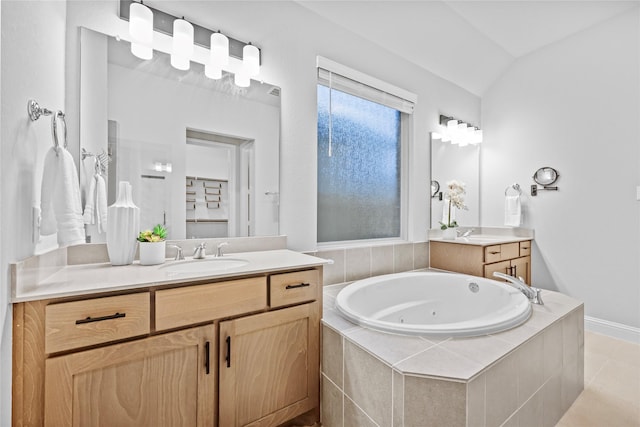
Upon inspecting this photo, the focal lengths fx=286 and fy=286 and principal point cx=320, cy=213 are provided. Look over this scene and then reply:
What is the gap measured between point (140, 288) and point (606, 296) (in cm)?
350

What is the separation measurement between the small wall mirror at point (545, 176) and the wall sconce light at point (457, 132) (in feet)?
2.32

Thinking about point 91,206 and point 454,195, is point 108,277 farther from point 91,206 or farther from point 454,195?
point 454,195

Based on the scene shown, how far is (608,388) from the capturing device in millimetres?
1748

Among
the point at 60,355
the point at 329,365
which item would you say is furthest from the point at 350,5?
the point at 60,355

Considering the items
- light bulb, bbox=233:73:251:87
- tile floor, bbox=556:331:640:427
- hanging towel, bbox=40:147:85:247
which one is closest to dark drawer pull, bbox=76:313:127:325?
hanging towel, bbox=40:147:85:247

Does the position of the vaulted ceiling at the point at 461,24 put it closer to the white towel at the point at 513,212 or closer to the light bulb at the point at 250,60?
the light bulb at the point at 250,60

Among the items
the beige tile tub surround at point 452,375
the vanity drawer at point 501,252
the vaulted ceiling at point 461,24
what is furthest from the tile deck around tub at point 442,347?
the vaulted ceiling at point 461,24

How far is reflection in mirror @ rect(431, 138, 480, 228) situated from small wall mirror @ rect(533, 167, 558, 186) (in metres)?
0.58

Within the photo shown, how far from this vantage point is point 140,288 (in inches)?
41.1

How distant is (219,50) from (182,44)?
20 centimetres

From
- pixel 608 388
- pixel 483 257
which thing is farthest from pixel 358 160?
pixel 608 388

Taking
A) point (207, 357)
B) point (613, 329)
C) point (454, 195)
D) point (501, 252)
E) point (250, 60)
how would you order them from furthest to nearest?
point (454, 195) < point (501, 252) < point (613, 329) < point (250, 60) < point (207, 357)

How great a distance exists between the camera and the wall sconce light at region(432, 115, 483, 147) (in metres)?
2.95

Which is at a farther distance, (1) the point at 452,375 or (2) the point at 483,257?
(2) the point at 483,257
